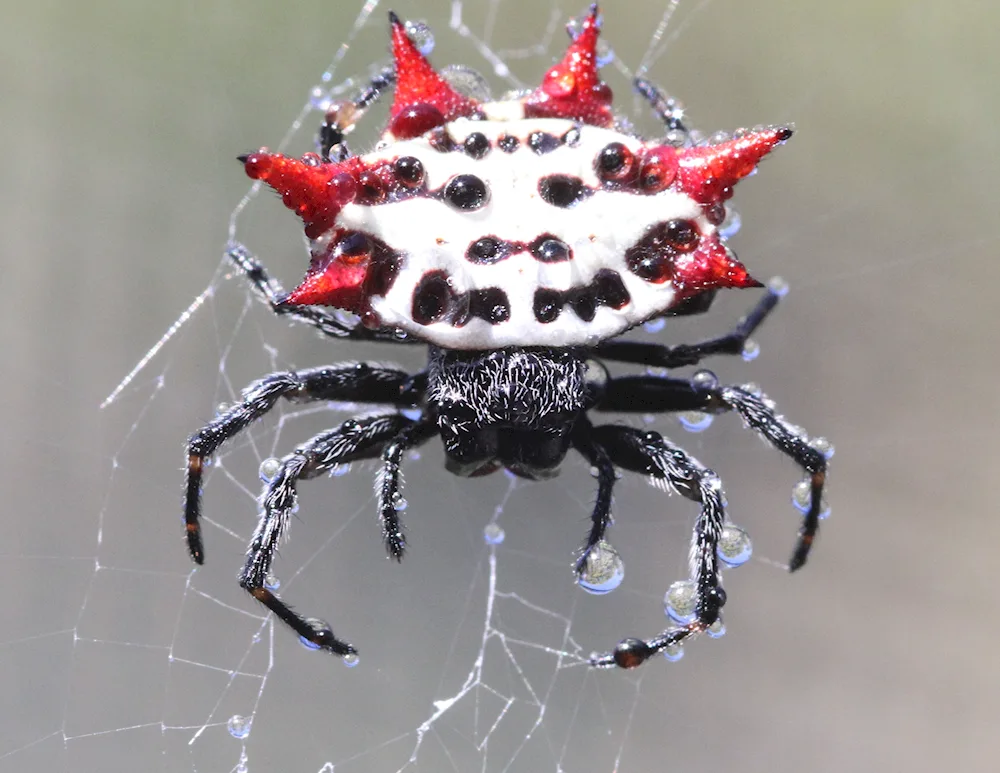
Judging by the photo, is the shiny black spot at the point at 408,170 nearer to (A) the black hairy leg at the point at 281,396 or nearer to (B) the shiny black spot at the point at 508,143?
(B) the shiny black spot at the point at 508,143

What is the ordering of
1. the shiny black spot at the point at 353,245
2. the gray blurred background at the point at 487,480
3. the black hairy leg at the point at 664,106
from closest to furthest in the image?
the shiny black spot at the point at 353,245, the black hairy leg at the point at 664,106, the gray blurred background at the point at 487,480

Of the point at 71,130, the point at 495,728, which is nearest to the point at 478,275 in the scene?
the point at 495,728

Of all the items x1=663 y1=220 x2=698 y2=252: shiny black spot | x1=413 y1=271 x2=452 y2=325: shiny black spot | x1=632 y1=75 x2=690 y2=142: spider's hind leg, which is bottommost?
x1=413 y1=271 x2=452 y2=325: shiny black spot

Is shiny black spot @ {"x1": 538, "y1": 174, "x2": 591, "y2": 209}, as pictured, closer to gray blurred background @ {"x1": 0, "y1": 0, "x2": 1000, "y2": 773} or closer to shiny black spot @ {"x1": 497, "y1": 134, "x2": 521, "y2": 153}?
shiny black spot @ {"x1": 497, "y1": 134, "x2": 521, "y2": 153}

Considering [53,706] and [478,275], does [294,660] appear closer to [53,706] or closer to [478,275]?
[53,706]

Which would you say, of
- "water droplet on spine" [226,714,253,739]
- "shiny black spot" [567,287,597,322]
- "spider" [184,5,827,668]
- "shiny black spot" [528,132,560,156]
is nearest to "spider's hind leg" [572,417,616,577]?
A: "spider" [184,5,827,668]

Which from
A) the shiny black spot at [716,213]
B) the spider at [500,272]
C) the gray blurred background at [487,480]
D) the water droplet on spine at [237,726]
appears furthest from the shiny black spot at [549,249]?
the water droplet on spine at [237,726]

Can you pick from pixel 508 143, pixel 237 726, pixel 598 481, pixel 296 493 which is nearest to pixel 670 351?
pixel 598 481
